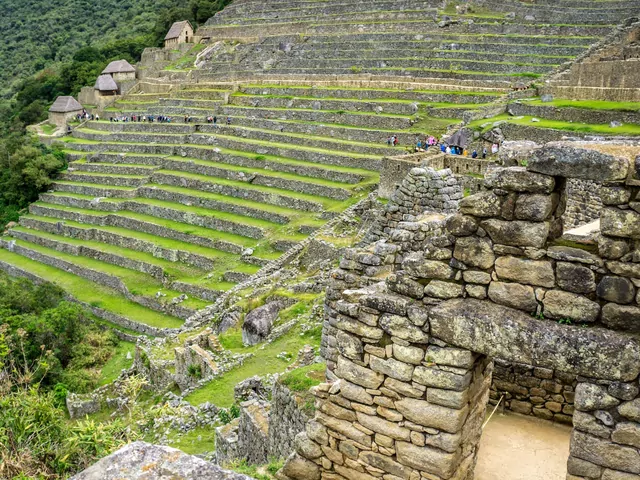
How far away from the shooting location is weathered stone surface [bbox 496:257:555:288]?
11.0ft

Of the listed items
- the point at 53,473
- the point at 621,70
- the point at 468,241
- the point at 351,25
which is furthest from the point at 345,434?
the point at 351,25

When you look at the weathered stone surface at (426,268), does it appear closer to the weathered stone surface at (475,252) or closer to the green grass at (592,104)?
the weathered stone surface at (475,252)

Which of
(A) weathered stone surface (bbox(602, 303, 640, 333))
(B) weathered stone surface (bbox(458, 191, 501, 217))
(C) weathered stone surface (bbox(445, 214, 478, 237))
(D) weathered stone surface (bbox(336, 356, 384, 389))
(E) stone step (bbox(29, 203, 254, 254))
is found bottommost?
(E) stone step (bbox(29, 203, 254, 254))

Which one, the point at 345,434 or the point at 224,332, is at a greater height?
the point at 345,434

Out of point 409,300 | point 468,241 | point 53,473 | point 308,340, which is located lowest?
point 308,340

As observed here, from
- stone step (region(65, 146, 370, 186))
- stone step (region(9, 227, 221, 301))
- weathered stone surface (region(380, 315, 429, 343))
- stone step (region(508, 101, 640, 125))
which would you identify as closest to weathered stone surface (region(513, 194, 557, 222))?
weathered stone surface (region(380, 315, 429, 343))

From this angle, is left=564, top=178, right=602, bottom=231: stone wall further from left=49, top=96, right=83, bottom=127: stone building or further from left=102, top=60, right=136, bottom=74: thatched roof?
left=102, top=60, right=136, bottom=74: thatched roof

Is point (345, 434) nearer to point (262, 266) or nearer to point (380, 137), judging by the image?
point (262, 266)

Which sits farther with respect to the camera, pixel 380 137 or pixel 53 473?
pixel 380 137

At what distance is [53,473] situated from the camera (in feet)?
14.6

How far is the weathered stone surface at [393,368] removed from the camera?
3.83 meters

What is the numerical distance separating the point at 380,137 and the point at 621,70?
9.56 m

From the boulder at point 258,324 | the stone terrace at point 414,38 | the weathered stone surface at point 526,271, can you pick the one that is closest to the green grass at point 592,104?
the stone terrace at point 414,38

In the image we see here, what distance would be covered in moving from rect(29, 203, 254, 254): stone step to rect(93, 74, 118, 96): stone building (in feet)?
48.3
